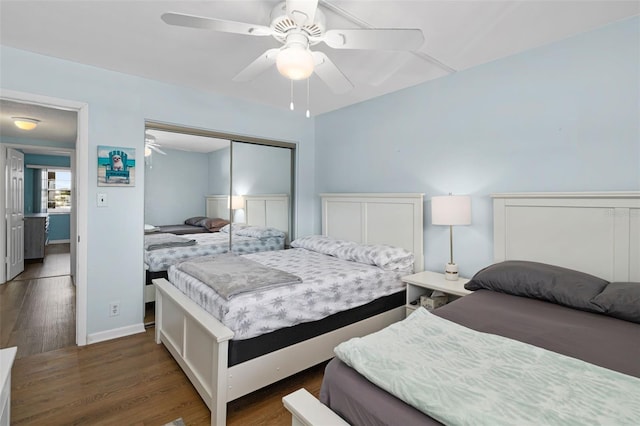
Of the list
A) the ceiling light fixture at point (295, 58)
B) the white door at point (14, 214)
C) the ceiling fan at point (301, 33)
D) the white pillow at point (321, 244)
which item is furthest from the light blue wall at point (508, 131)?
the white door at point (14, 214)

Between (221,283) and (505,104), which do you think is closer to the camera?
(221,283)

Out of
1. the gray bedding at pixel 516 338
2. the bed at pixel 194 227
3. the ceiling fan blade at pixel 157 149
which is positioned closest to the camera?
the gray bedding at pixel 516 338

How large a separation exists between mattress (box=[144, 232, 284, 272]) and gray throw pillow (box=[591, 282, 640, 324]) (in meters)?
3.14

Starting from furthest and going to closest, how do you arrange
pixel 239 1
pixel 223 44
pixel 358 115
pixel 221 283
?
pixel 358 115
pixel 223 44
pixel 221 283
pixel 239 1

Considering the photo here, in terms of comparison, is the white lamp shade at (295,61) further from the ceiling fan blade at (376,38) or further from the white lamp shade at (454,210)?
the white lamp shade at (454,210)

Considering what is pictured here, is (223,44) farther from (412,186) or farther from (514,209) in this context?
(514,209)

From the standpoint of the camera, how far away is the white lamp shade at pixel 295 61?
1554 millimetres

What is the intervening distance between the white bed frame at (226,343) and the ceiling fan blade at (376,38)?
5.33 ft

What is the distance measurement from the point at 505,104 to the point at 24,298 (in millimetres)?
5626

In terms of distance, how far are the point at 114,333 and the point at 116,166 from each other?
1.51 meters

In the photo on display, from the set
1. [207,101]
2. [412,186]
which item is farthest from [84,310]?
[412,186]

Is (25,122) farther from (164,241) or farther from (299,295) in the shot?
(299,295)

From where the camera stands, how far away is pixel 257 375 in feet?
6.12

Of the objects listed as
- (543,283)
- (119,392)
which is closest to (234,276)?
(119,392)
